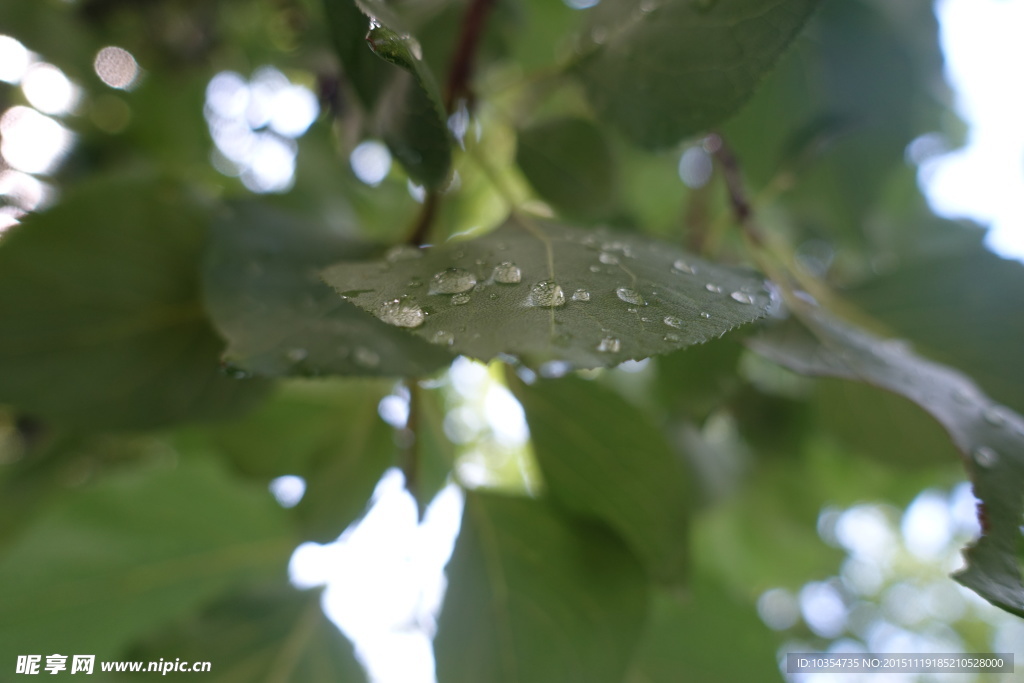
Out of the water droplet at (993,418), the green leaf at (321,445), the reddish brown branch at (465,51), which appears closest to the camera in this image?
the water droplet at (993,418)

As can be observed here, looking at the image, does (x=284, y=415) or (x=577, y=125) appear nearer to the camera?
(x=577, y=125)

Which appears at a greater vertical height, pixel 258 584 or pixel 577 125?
pixel 577 125

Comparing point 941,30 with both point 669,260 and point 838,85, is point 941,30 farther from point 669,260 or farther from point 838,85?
point 669,260

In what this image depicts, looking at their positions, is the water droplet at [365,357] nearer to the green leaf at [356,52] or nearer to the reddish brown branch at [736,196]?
the green leaf at [356,52]

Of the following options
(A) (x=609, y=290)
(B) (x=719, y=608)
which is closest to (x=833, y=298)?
(B) (x=719, y=608)

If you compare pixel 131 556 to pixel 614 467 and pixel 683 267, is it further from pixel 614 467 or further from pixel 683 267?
pixel 683 267

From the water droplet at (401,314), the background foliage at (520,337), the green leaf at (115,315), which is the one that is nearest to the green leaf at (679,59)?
the background foliage at (520,337)

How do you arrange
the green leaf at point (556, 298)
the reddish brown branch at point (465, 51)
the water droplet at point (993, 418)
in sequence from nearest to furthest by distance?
1. the green leaf at point (556, 298)
2. the water droplet at point (993, 418)
3. the reddish brown branch at point (465, 51)
